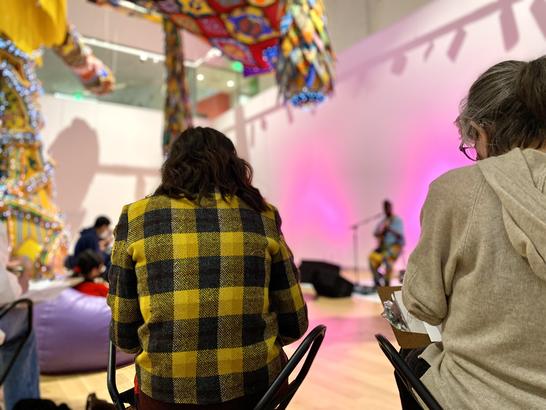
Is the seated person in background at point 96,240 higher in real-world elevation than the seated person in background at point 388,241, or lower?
higher

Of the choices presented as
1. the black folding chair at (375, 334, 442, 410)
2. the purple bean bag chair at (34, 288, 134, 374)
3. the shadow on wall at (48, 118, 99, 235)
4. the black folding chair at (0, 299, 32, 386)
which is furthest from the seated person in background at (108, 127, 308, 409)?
the shadow on wall at (48, 118, 99, 235)

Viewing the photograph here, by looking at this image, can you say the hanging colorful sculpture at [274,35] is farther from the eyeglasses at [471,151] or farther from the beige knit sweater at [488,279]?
the beige knit sweater at [488,279]

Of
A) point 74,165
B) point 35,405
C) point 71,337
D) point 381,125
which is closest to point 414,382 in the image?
point 35,405

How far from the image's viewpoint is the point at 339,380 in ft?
7.47

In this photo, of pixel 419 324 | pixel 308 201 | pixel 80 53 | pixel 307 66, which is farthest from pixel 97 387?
pixel 308 201

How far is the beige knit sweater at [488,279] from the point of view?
0.68 meters

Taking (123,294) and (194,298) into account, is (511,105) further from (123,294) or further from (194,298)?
(123,294)

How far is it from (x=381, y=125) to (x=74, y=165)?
5.70 m

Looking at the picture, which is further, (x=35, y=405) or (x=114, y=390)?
(x=35, y=405)

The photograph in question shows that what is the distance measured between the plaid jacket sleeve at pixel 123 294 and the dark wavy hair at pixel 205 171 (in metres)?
0.13

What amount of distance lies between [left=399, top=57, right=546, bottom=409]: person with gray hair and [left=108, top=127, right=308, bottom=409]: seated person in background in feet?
1.11

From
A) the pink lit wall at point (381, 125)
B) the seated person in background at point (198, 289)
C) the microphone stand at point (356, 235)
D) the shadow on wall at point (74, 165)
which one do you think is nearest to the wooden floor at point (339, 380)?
the seated person in background at point (198, 289)

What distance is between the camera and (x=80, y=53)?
5.25 m

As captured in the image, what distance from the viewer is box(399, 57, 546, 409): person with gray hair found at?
69cm
